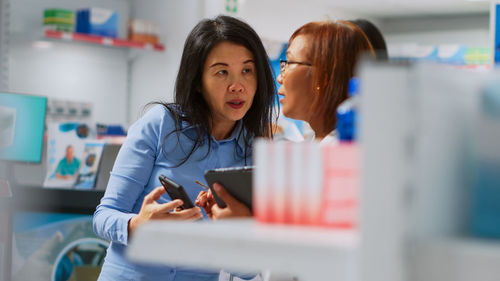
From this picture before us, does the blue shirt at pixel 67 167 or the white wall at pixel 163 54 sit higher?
the white wall at pixel 163 54

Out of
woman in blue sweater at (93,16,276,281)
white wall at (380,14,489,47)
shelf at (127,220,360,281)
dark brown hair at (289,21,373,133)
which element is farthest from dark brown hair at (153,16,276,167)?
white wall at (380,14,489,47)

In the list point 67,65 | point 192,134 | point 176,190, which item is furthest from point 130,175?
point 67,65

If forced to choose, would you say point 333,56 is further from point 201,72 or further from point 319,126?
point 201,72

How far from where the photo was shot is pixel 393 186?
2.56 feet

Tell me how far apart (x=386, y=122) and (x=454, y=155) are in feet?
0.49

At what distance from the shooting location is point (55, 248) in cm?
357

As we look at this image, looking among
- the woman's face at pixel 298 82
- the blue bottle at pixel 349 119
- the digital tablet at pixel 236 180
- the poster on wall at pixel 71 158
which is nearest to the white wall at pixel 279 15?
the poster on wall at pixel 71 158

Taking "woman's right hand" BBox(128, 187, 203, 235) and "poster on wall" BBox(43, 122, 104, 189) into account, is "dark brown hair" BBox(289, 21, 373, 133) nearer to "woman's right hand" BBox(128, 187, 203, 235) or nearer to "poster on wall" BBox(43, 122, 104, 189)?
"woman's right hand" BBox(128, 187, 203, 235)

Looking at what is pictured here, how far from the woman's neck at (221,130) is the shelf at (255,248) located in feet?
3.80

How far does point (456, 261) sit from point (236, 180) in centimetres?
57

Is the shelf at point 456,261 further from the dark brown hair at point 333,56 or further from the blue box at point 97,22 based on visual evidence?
the blue box at point 97,22

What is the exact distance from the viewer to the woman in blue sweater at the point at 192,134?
1978mm

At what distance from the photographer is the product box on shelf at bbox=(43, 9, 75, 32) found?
6547 millimetres

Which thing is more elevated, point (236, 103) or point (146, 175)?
point (236, 103)
